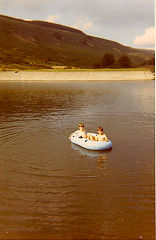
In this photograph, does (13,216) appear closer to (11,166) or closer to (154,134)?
(11,166)

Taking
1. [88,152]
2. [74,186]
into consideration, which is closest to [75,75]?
[88,152]

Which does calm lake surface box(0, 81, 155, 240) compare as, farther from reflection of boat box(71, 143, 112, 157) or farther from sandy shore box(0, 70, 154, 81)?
sandy shore box(0, 70, 154, 81)

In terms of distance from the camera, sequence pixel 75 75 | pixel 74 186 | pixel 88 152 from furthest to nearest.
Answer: pixel 75 75, pixel 88 152, pixel 74 186

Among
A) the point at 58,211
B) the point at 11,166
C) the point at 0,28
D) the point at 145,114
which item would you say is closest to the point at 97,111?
the point at 145,114

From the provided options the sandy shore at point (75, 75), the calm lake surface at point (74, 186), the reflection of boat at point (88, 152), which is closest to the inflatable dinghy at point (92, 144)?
the reflection of boat at point (88, 152)

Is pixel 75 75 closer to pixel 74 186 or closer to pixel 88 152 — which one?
pixel 88 152

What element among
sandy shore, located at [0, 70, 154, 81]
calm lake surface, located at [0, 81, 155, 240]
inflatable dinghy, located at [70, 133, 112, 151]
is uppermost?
sandy shore, located at [0, 70, 154, 81]

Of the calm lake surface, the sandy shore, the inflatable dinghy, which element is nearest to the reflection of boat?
the calm lake surface

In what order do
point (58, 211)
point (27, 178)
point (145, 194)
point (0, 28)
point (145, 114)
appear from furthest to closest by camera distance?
point (0, 28) → point (145, 114) → point (27, 178) → point (145, 194) → point (58, 211)
